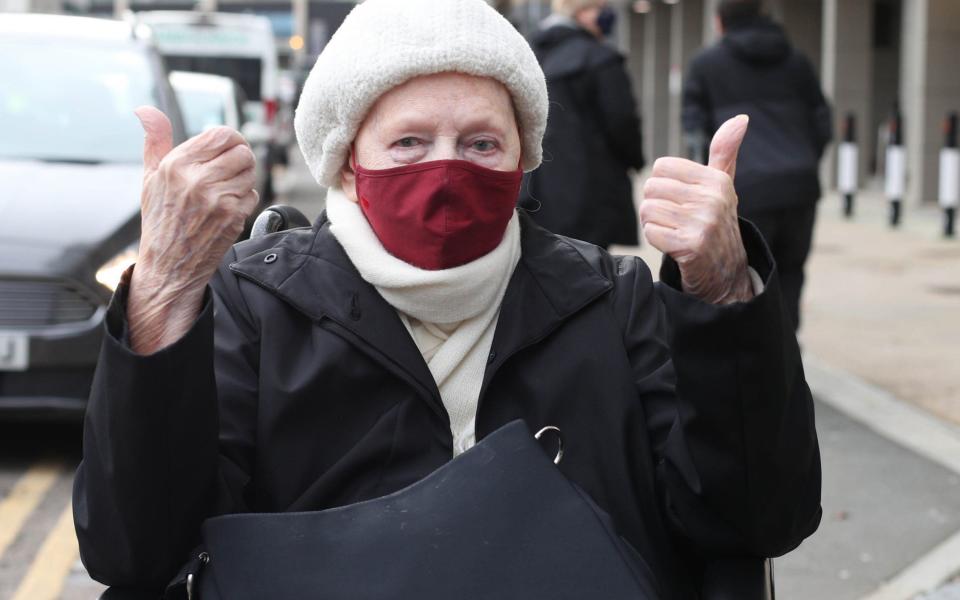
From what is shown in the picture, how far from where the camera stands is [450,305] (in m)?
2.75

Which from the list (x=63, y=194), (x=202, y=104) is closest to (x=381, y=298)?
(x=63, y=194)

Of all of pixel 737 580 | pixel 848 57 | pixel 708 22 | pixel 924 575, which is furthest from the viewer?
pixel 708 22

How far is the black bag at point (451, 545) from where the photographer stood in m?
2.30

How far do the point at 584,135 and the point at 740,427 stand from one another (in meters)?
5.17

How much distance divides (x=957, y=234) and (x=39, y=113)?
1025 centimetres

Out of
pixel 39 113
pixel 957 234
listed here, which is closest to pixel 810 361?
pixel 39 113

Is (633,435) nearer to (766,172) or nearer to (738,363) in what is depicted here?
(738,363)

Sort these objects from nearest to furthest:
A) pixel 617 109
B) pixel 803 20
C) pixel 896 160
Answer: pixel 617 109 < pixel 896 160 < pixel 803 20

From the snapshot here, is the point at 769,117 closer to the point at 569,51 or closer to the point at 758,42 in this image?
the point at 758,42

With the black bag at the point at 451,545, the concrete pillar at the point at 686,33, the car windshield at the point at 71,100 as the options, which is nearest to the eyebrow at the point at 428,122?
the black bag at the point at 451,545

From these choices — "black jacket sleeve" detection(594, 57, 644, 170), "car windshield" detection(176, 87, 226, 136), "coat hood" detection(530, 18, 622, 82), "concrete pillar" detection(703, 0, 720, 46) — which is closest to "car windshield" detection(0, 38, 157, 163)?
"coat hood" detection(530, 18, 622, 82)

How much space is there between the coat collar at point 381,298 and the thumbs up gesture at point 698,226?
40cm

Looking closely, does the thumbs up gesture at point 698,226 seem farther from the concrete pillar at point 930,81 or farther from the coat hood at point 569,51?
the concrete pillar at point 930,81

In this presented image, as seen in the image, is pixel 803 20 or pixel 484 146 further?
pixel 803 20
